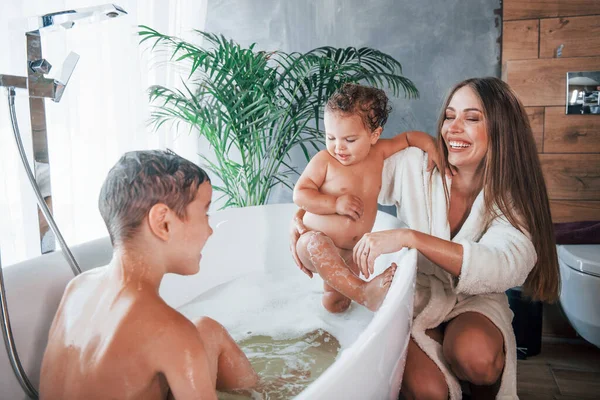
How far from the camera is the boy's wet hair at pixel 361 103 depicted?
171 cm

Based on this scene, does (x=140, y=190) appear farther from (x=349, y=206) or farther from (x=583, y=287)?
(x=583, y=287)

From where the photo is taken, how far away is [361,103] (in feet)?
5.66

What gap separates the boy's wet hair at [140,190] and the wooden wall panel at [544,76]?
2018 millimetres

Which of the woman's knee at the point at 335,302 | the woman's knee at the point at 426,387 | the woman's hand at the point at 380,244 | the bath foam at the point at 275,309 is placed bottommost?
the woman's knee at the point at 426,387

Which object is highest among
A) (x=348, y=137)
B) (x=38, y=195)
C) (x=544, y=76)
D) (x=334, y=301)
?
(x=544, y=76)

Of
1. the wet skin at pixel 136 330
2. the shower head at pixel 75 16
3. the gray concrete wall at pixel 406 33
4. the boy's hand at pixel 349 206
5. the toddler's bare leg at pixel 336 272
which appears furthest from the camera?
the gray concrete wall at pixel 406 33

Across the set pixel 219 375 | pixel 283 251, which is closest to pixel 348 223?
pixel 283 251

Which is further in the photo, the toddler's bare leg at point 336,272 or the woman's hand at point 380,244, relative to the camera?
the toddler's bare leg at point 336,272

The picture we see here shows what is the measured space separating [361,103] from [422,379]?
35.7 inches

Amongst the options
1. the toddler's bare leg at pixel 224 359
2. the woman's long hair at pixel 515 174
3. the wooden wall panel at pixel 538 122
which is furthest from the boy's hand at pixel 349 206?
the wooden wall panel at pixel 538 122

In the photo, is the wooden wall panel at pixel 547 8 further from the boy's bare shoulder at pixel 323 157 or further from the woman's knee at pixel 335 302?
the woman's knee at pixel 335 302

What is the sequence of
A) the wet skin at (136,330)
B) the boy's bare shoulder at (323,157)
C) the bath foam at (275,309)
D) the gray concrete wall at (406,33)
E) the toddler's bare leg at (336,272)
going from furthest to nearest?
the gray concrete wall at (406,33) < the boy's bare shoulder at (323,157) < the bath foam at (275,309) < the toddler's bare leg at (336,272) < the wet skin at (136,330)

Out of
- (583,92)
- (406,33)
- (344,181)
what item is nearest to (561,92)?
(583,92)

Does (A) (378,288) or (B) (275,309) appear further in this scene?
(B) (275,309)
